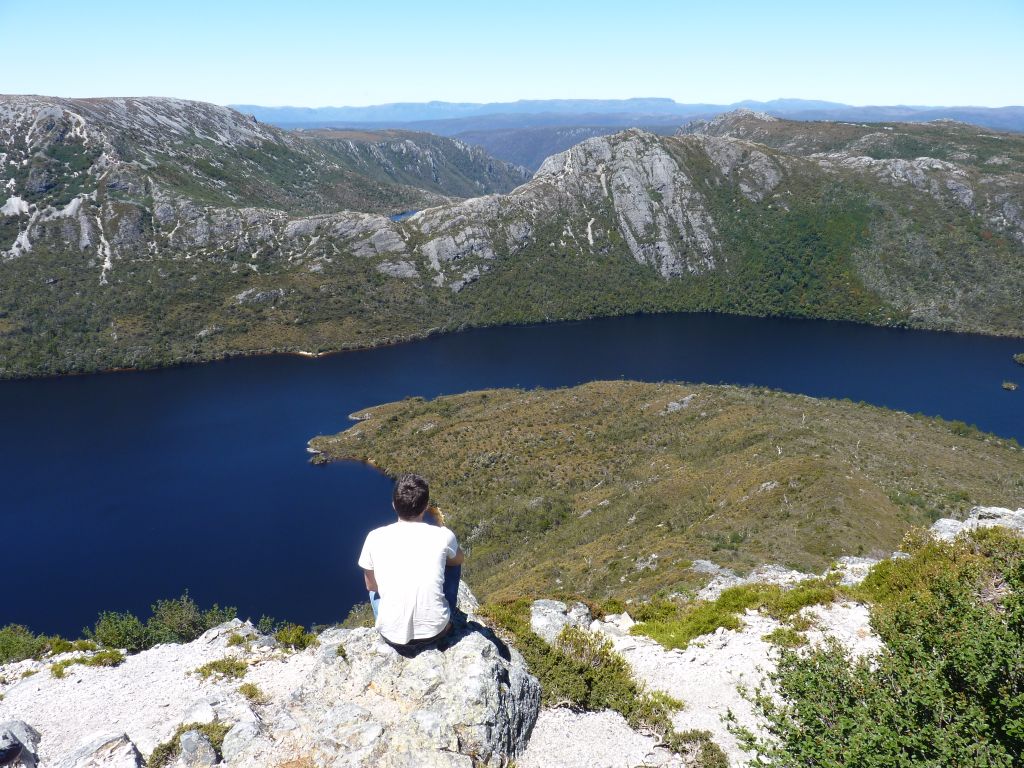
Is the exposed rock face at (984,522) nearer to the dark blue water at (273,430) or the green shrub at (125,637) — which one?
the green shrub at (125,637)

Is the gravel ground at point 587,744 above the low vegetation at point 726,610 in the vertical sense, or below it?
above

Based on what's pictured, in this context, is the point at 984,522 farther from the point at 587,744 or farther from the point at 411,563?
the point at 411,563

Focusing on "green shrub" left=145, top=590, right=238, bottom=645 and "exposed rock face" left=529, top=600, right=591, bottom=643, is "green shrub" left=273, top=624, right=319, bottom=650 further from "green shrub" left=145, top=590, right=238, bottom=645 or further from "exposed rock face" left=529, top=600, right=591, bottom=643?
"green shrub" left=145, top=590, right=238, bottom=645

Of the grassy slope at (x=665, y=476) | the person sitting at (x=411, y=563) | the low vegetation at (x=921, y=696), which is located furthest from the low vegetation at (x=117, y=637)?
the low vegetation at (x=921, y=696)

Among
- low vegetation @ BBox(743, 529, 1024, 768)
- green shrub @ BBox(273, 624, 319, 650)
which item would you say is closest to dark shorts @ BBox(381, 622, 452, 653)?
low vegetation @ BBox(743, 529, 1024, 768)

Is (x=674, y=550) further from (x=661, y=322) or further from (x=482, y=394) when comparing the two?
(x=661, y=322)

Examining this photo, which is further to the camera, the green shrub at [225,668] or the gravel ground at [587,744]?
the green shrub at [225,668]

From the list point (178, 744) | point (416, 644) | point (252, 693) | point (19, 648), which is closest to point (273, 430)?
point (19, 648)
